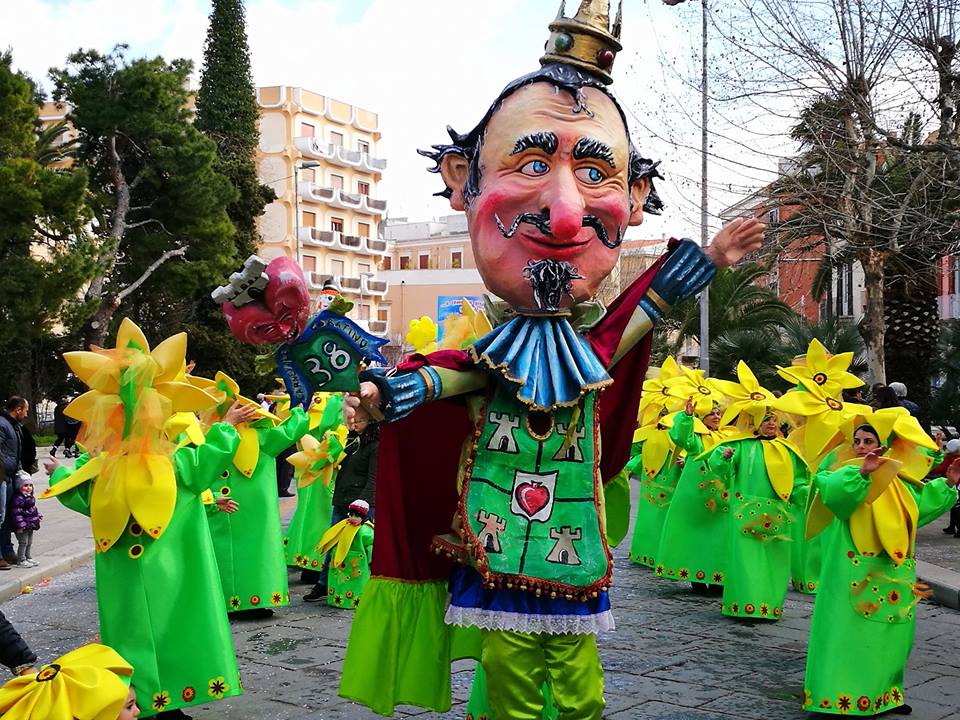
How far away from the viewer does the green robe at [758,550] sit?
7.69 metres

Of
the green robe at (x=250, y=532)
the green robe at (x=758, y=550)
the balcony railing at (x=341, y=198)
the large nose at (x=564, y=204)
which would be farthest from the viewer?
the balcony railing at (x=341, y=198)

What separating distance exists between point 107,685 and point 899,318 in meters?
14.9

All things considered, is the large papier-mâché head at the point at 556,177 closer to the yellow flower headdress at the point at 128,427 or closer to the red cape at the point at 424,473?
the red cape at the point at 424,473

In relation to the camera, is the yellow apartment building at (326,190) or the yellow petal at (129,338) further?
the yellow apartment building at (326,190)

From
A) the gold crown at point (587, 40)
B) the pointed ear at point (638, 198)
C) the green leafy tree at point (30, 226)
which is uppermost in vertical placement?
the green leafy tree at point (30, 226)

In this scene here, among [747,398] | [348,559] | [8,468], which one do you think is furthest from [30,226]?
[747,398]

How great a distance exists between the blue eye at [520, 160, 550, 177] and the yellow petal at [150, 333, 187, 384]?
1892mm

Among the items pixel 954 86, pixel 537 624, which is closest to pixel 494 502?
pixel 537 624

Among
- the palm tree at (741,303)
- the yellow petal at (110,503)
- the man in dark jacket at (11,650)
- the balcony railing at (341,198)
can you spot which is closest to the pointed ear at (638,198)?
the yellow petal at (110,503)

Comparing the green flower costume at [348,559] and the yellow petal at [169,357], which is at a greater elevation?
the yellow petal at [169,357]

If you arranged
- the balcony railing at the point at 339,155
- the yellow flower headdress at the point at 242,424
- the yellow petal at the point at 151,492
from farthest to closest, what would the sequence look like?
1. the balcony railing at the point at 339,155
2. the yellow flower headdress at the point at 242,424
3. the yellow petal at the point at 151,492

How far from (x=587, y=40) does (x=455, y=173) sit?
0.74 meters

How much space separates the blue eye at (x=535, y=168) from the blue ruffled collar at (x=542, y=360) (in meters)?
0.55

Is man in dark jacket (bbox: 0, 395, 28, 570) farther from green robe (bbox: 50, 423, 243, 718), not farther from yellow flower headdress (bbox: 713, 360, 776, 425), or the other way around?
yellow flower headdress (bbox: 713, 360, 776, 425)
